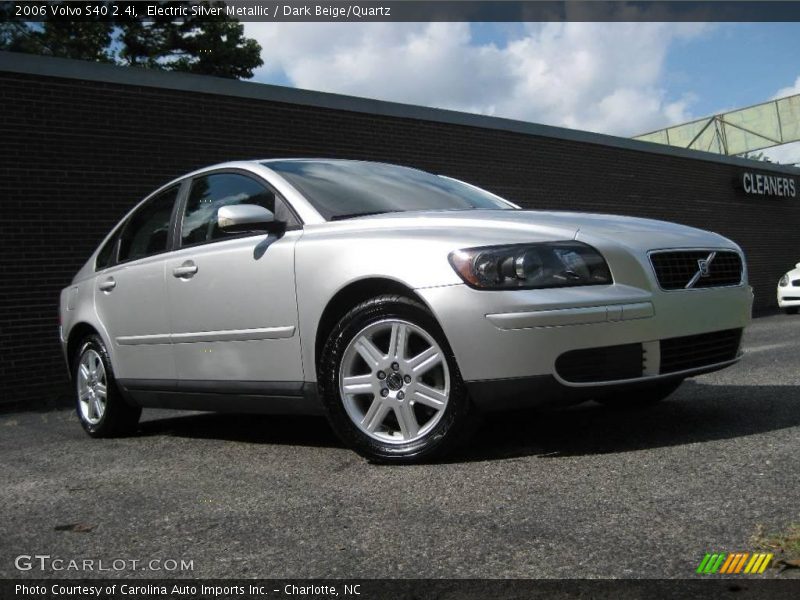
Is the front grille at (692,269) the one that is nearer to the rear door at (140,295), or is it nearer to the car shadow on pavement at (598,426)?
the car shadow on pavement at (598,426)

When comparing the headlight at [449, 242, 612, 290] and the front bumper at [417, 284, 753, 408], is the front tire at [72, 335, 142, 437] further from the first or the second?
the headlight at [449, 242, 612, 290]

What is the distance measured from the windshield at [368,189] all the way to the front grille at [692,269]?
1203 mm

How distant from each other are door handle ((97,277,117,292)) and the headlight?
2.81 meters

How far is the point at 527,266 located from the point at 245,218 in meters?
1.47

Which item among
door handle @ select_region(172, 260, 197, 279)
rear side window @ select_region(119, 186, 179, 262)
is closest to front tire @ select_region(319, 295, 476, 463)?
door handle @ select_region(172, 260, 197, 279)

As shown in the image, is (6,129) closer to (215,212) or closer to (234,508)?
(215,212)

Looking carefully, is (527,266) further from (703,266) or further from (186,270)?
(186,270)

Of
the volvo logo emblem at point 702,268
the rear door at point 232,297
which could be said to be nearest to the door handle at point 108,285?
the rear door at point 232,297

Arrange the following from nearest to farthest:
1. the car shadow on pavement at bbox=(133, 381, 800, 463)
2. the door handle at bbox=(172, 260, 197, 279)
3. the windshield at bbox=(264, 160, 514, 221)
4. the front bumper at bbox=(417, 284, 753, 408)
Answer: the front bumper at bbox=(417, 284, 753, 408), the car shadow on pavement at bbox=(133, 381, 800, 463), the windshield at bbox=(264, 160, 514, 221), the door handle at bbox=(172, 260, 197, 279)

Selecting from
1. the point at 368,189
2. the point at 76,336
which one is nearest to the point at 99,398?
the point at 76,336

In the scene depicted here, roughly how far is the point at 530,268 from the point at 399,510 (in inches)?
47.1

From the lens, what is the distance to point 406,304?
160 inches

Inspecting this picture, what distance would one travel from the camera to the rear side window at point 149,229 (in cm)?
567

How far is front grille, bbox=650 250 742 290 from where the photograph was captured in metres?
4.17
